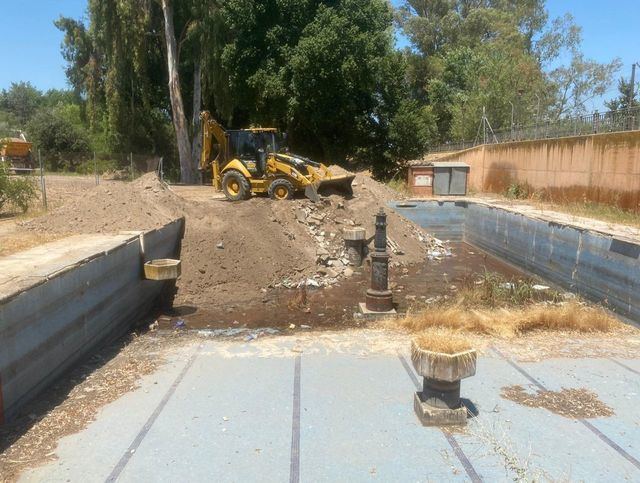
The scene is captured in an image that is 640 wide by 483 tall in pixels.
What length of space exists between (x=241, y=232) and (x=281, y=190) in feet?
9.74

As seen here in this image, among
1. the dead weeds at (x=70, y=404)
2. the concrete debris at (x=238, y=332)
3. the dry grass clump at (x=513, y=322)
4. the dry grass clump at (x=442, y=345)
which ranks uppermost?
the dry grass clump at (x=442, y=345)

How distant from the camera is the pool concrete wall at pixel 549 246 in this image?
29.7ft

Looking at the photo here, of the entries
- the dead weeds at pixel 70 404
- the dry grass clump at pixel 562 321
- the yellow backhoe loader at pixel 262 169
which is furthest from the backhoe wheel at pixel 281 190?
the dry grass clump at pixel 562 321

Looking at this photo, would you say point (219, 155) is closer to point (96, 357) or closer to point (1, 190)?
point (1, 190)

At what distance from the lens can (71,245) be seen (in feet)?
27.7

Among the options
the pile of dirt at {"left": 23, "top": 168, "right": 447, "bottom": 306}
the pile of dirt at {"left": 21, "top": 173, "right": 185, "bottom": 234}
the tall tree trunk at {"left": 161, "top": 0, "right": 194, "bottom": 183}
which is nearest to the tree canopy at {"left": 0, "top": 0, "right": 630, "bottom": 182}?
the tall tree trunk at {"left": 161, "top": 0, "right": 194, "bottom": 183}

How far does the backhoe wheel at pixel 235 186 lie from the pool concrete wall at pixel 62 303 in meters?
6.55

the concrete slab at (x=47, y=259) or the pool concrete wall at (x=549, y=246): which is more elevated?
the concrete slab at (x=47, y=259)

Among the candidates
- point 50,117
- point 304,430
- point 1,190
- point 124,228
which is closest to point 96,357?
point 304,430

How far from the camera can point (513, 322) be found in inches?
279

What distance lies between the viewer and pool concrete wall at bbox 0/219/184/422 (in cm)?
486

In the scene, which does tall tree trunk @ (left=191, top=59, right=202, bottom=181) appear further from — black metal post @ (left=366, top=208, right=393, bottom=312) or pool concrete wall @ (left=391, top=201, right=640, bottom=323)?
black metal post @ (left=366, top=208, right=393, bottom=312)

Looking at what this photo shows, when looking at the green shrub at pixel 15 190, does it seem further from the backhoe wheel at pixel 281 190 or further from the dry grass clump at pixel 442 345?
the dry grass clump at pixel 442 345

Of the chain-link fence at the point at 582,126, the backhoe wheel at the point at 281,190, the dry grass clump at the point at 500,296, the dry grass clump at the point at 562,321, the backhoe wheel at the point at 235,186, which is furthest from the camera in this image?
the backhoe wheel at the point at 235,186
